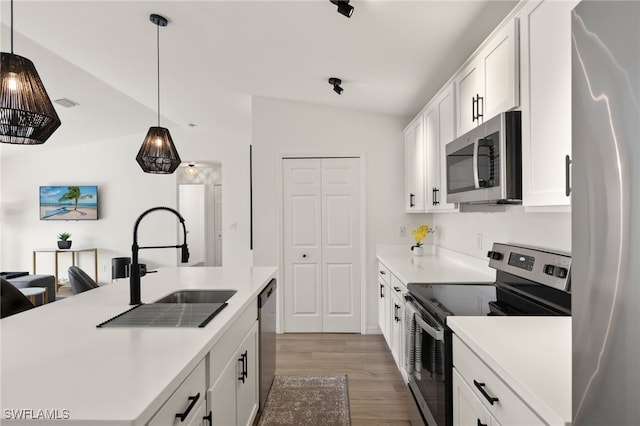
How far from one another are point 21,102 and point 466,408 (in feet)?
6.72

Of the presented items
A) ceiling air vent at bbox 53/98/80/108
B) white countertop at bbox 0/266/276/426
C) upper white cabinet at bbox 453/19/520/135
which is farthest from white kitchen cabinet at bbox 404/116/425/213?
ceiling air vent at bbox 53/98/80/108

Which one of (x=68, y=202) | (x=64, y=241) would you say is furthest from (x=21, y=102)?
(x=68, y=202)

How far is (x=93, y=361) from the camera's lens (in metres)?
1.09

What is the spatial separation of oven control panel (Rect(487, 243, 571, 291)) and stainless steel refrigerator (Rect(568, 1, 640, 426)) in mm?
1130

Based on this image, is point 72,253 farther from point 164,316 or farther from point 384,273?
point 164,316

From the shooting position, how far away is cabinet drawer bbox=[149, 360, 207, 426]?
98 cm

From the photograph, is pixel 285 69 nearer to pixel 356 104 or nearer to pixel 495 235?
pixel 356 104

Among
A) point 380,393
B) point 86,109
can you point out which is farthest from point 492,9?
point 86,109

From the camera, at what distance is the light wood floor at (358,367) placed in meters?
2.59

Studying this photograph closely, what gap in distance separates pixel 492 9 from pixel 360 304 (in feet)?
10.4

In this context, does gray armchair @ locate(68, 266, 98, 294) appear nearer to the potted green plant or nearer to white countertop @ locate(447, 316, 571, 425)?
white countertop @ locate(447, 316, 571, 425)

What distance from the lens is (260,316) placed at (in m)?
2.35

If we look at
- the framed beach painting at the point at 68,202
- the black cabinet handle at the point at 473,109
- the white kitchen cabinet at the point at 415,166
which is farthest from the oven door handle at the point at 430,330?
the framed beach painting at the point at 68,202

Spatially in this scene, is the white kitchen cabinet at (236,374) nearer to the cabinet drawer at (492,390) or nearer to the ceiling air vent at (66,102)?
the cabinet drawer at (492,390)
